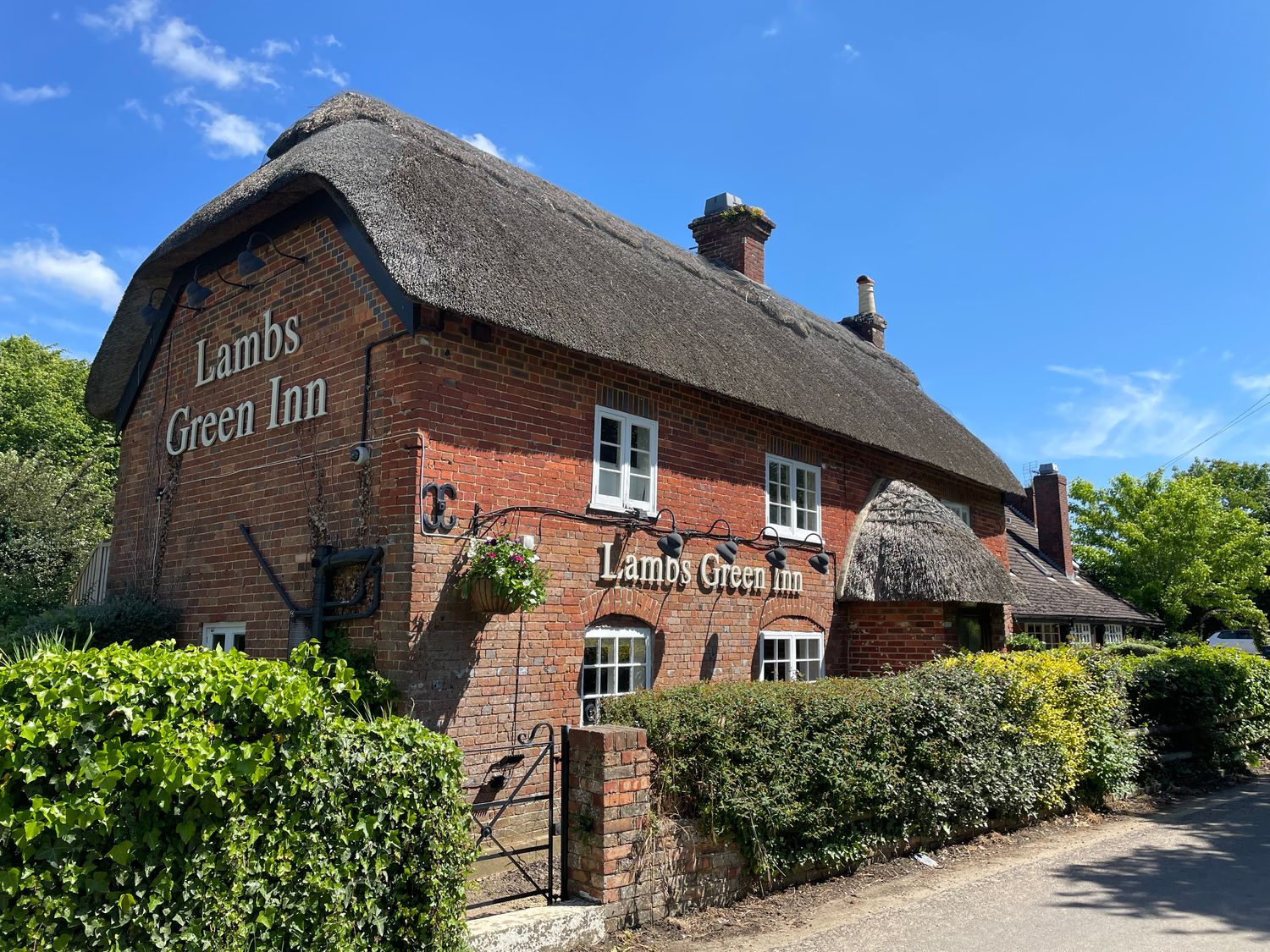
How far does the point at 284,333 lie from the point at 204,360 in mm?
1754

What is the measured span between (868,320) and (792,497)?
1031 cm

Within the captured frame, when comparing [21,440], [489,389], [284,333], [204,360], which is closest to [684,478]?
[489,389]

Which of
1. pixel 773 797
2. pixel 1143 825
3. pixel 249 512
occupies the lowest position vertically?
pixel 1143 825

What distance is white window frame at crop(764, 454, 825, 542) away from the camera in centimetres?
1227

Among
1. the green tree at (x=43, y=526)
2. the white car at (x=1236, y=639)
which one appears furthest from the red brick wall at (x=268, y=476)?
the white car at (x=1236, y=639)

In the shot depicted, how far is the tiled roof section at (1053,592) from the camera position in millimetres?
20969

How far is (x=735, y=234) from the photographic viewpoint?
62.0 feet

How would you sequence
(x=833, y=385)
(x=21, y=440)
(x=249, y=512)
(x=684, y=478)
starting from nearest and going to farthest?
(x=249, y=512) < (x=684, y=478) < (x=833, y=385) < (x=21, y=440)

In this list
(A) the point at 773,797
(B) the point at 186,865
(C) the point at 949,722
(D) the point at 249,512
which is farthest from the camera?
(D) the point at 249,512

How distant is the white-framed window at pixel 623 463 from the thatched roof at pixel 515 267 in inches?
28.2

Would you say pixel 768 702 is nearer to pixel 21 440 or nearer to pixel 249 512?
pixel 249 512

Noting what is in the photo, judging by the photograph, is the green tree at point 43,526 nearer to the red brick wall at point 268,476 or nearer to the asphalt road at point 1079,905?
the red brick wall at point 268,476

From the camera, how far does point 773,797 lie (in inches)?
266

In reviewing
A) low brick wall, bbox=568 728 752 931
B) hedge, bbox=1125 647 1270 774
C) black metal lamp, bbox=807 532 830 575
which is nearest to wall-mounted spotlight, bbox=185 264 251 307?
low brick wall, bbox=568 728 752 931
